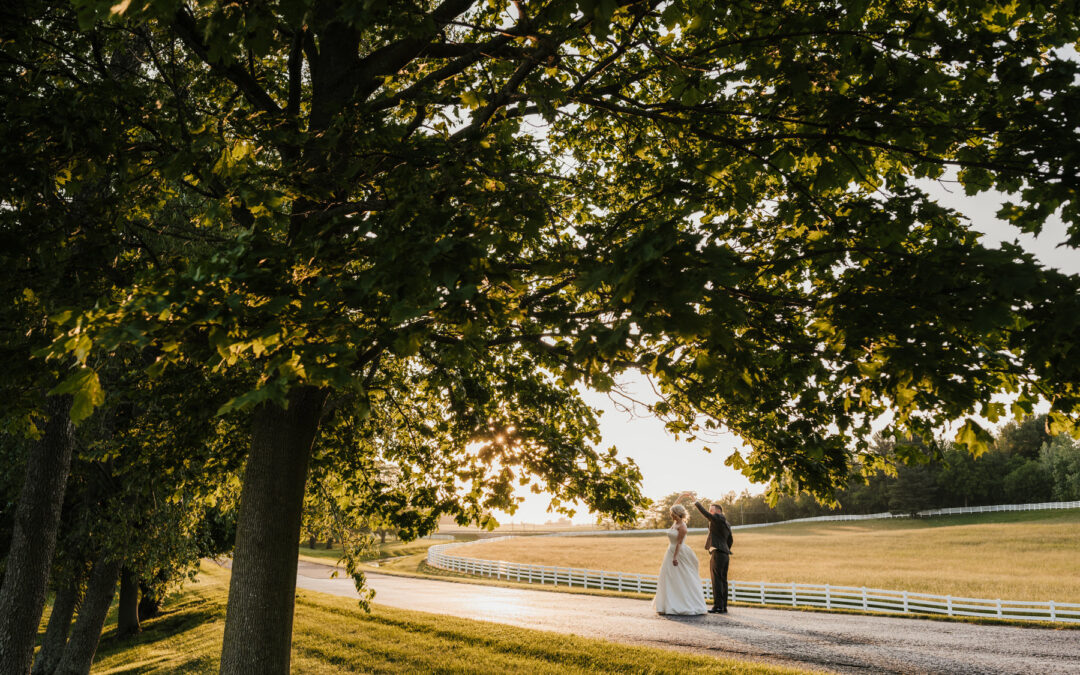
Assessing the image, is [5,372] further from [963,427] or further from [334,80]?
[963,427]

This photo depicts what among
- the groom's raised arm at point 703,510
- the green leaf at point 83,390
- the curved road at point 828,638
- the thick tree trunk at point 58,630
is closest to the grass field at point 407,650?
the curved road at point 828,638

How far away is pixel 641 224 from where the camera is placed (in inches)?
216

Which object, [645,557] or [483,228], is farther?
[645,557]

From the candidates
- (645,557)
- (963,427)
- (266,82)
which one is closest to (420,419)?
(266,82)

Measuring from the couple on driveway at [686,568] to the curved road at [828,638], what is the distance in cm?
43

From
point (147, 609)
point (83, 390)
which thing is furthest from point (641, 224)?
point (147, 609)

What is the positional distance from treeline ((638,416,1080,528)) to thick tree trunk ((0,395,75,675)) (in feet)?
220

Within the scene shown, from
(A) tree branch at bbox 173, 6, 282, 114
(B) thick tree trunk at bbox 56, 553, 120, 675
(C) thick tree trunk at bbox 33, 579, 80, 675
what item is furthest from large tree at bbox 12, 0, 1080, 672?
(C) thick tree trunk at bbox 33, 579, 80, 675

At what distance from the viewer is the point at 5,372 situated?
535 cm

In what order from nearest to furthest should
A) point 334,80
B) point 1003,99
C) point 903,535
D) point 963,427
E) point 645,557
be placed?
point 963,427
point 1003,99
point 334,80
point 645,557
point 903,535

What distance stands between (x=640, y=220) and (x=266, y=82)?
5.42 metres

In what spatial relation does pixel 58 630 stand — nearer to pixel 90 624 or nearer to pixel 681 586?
pixel 90 624

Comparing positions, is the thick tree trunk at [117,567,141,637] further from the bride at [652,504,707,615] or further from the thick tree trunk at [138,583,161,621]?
the bride at [652,504,707,615]

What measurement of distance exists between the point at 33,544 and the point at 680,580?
11080 mm
